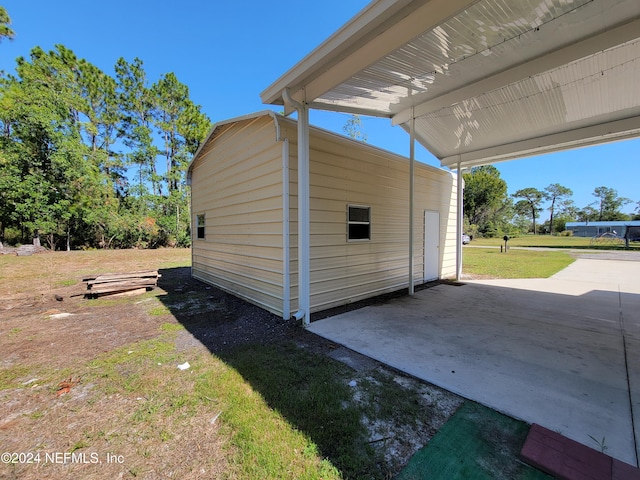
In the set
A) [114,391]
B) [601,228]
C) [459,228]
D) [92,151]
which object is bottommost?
[114,391]

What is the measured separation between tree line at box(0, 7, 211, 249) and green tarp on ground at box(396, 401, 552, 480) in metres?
19.3

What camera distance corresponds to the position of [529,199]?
6044cm

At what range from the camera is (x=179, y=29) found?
11039mm

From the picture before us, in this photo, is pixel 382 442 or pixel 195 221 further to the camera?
pixel 195 221

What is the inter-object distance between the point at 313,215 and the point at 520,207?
72.4 m

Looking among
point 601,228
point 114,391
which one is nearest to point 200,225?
point 114,391

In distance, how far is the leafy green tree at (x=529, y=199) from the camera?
2367 inches

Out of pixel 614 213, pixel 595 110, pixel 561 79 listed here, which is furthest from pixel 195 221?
pixel 614 213

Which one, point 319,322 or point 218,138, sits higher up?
point 218,138

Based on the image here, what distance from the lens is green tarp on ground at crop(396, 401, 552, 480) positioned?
160cm

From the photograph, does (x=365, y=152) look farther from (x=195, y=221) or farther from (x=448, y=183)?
(x=195, y=221)

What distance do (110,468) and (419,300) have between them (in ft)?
18.0

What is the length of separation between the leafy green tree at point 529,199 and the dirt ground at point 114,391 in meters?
72.6

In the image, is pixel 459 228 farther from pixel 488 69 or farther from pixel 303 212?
pixel 303 212
